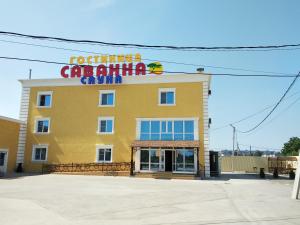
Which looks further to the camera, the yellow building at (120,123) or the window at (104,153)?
the window at (104,153)

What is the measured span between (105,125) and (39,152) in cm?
720

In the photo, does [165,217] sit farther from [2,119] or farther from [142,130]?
[2,119]

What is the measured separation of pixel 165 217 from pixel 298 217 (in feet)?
13.8

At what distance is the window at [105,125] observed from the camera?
28.6 meters

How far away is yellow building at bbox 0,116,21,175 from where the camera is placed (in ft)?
89.1

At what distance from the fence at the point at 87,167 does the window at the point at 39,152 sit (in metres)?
1.11

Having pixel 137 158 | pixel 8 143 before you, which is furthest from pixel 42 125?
pixel 137 158

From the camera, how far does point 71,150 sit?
2889 centimetres

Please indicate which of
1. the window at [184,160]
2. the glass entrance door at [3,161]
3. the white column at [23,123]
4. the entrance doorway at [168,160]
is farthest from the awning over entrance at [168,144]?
the glass entrance door at [3,161]

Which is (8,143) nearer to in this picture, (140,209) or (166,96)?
(166,96)

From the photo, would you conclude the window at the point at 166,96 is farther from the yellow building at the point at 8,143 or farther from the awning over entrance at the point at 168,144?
the yellow building at the point at 8,143

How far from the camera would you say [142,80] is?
1134 inches

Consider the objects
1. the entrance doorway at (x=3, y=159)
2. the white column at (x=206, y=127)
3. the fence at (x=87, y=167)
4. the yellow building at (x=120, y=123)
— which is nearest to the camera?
the white column at (x=206, y=127)

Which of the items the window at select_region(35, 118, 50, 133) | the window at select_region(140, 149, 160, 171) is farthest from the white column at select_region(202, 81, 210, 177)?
the window at select_region(35, 118, 50, 133)
